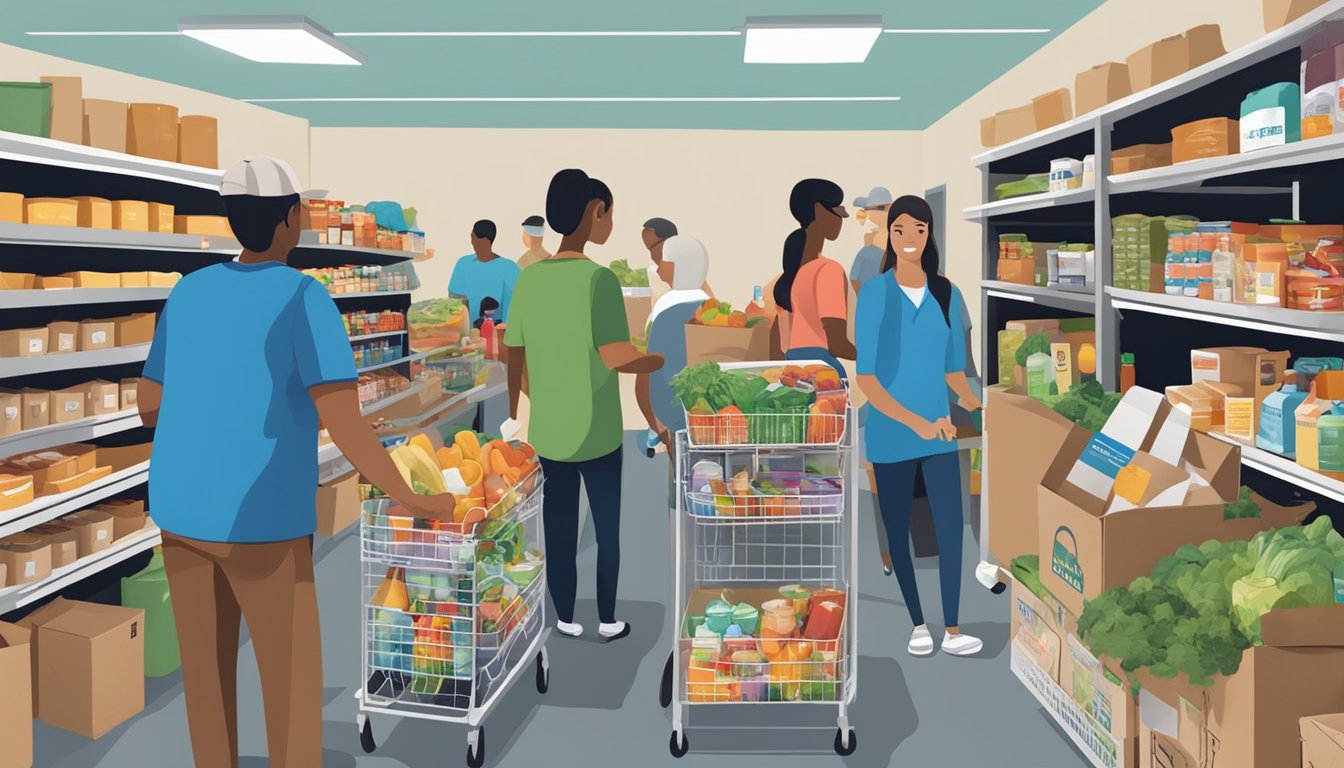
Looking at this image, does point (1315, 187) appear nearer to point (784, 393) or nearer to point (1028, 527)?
point (1028, 527)

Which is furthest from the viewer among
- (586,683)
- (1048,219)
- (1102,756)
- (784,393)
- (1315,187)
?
(1048,219)

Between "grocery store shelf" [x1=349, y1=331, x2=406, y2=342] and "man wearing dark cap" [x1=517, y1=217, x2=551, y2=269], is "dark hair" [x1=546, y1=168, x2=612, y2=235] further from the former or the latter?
"man wearing dark cap" [x1=517, y1=217, x2=551, y2=269]

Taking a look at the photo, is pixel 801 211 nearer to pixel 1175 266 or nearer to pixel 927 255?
A: pixel 927 255

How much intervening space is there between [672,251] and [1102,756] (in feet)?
10.2

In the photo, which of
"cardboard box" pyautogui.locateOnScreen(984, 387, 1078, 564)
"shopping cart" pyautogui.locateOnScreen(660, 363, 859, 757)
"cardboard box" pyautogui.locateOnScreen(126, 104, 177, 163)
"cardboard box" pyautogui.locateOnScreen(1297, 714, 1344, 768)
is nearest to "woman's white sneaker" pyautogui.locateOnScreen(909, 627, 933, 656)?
"cardboard box" pyautogui.locateOnScreen(984, 387, 1078, 564)

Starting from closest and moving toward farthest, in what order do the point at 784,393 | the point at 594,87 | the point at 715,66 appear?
the point at 784,393 < the point at 715,66 < the point at 594,87

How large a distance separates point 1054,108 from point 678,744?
345 cm

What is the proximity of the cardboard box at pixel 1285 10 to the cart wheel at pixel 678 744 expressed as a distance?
9.22 ft

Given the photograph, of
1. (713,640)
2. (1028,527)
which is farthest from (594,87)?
(713,640)

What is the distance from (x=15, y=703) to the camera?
10.6 ft

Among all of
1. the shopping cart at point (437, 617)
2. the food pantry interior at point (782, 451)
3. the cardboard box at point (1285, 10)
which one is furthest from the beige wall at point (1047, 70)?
the shopping cart at point (437, 617)

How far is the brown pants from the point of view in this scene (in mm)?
2555

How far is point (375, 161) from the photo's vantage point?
1102cm

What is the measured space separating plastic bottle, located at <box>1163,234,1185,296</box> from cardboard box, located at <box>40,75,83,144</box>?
157 inches
